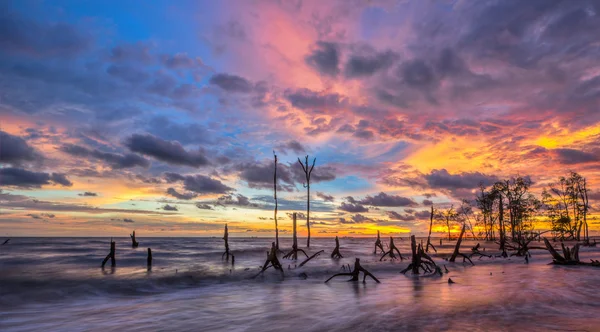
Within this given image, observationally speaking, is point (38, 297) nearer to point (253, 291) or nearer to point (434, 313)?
point (253, 291)

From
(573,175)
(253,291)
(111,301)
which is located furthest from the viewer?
(573,175)

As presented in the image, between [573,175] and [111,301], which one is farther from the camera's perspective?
[573,175]

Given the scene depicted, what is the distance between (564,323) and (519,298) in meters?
4.51

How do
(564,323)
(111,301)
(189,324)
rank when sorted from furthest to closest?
(111,301), (189,324), (564,323)

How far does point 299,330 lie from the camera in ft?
38.1

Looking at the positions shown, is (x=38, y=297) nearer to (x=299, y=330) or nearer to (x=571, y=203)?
(x=299, y=330)

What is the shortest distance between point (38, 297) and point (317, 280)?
16905 millimetres

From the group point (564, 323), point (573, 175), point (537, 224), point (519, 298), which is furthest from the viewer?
point (537, 224)

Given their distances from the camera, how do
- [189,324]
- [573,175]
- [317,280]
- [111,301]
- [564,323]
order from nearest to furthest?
[564,323]
[189,324]
[111,301]
[317,280]
[573,175]

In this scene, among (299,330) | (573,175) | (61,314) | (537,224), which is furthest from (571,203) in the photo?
(61,314)

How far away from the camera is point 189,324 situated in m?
12.9

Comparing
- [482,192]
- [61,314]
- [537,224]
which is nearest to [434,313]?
[61,314]

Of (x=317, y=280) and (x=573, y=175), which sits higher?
(x=573, y=175)

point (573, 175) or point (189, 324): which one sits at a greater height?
point (573, 175)
